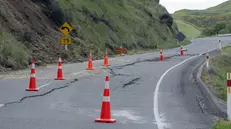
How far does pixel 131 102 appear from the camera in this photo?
13156 mm

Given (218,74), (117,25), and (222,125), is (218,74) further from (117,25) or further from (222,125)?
(117,25)

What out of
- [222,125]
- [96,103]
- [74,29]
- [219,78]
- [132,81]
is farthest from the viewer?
[74,29]

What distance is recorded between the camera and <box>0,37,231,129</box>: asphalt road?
32.4 feet

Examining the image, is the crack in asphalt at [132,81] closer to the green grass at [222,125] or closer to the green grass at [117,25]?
the green grass at [222,125]

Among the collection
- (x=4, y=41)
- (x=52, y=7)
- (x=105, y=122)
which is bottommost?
(x=105, y=122)

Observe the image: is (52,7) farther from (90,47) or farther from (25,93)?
(25,93)

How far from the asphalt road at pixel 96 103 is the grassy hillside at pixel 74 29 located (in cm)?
620

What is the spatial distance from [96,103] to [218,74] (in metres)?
13.6

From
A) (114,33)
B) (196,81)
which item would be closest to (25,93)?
(196,81)

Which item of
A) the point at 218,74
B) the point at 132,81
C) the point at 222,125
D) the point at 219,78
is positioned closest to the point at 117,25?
the point at 218,74

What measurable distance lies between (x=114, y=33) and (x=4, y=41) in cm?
2264

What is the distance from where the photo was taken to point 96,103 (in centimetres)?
1271

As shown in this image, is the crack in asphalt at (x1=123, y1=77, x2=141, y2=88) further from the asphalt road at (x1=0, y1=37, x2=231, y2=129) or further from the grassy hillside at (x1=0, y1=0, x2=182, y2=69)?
the grassy hillside at (x1=0, y1=0, x2=182, y2=69)

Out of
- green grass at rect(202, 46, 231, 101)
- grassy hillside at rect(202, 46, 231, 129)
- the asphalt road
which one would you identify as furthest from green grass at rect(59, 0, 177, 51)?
the asphalt road
